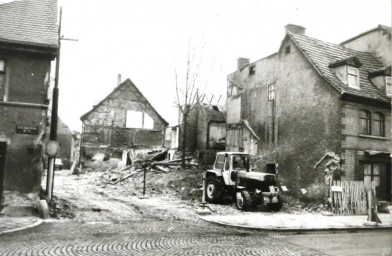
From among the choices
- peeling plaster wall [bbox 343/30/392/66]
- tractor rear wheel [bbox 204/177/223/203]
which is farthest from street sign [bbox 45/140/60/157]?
peeling plaster wall [bbox 343/30/392/66]

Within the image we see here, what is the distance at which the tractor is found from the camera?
16.2 m

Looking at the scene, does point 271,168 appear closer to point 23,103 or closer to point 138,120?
point 23,103

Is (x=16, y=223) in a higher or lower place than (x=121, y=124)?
lower

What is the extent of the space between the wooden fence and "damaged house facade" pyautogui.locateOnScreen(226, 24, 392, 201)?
871 mm

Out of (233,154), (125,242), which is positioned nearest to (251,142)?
(233,154)

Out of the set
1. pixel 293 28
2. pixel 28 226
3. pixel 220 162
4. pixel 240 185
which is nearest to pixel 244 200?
pixel 240 185

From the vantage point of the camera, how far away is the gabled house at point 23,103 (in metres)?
12.7

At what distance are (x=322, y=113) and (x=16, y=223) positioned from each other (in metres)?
14.5

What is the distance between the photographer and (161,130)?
1435 inches

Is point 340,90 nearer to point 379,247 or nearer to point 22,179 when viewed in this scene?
point 379,247

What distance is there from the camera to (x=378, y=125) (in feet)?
65.2

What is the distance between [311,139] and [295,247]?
10991 millimetres

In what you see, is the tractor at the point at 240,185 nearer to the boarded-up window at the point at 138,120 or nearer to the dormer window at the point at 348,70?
the dormer window at the point at 348,70

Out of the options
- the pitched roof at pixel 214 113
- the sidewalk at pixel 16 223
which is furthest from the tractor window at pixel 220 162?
the pitched roof at pixel 214 113
